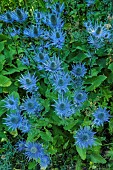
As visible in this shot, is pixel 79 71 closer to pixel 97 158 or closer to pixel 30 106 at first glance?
pixel 30 106

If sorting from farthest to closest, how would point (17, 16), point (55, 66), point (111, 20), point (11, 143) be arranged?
1. point (11, 143)
2. point (111, 20)
3. point (17, 16)
4. point (55, 66)

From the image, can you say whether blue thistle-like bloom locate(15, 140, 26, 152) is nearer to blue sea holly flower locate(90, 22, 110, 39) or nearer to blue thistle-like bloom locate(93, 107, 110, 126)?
blue thistle-like bloom locate(93, 107, 110, 126)

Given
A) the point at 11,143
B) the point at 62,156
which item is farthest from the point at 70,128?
the point at 11,143

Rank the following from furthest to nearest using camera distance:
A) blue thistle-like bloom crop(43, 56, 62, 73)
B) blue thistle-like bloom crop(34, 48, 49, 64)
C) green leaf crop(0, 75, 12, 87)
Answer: green leaf crop(0, 75, 12, 87)
blue thistle-like bloom crop(34, 48, 49, 64)
blue thistle-like bloom crop(43, 56, 62, 73)

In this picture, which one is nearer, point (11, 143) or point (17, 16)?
point (17, 16)

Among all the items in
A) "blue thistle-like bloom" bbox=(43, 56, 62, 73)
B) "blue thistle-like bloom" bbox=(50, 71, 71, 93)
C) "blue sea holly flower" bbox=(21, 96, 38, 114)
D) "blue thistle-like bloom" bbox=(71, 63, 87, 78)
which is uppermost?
"blue thistle-like bloom" bbox=(71, 63, 87, 78)

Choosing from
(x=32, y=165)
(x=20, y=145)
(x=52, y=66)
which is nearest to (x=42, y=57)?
(x=52, y=66)

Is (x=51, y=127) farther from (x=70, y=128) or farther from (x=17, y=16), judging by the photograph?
(x=17, y=16)

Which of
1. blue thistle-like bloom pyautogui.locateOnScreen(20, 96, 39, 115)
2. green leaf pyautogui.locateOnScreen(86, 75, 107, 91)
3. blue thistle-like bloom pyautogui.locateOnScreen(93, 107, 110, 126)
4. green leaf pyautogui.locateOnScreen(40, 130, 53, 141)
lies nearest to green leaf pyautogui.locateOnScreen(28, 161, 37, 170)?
green leaf pyautogui.locateOnScreen(40, 130, 53, 141)
